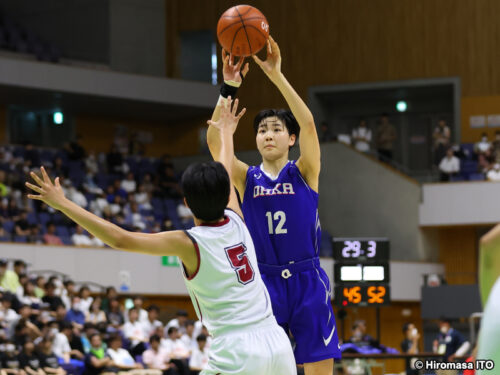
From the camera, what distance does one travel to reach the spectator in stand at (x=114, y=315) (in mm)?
15449

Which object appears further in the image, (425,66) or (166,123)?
(166,123)

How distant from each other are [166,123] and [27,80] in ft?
21.7

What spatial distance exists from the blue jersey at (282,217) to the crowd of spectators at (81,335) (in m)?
7.15

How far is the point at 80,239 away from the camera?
19422mm

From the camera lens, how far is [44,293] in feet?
50.2

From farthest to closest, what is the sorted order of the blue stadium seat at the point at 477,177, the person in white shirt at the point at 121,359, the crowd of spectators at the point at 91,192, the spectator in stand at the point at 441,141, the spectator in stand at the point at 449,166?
the spectator in stand at the point at 441,141, the spectator in stand at the point at 449,166, the blue stadium seat at the point at 477,177, the crowd of spectators at the point at 91,192, the person in white shirt at the point at 121,359

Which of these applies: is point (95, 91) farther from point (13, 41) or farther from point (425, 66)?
point (425, 66)

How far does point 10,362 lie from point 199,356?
3723mm

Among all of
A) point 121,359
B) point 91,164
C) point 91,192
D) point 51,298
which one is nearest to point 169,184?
point 91,164

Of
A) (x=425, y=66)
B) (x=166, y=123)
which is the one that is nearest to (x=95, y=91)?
(x=166, y=123)

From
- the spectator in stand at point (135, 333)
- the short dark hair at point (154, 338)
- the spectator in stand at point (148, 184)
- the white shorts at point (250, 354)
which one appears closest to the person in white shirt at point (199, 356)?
the short dark hair at point (154, 338)

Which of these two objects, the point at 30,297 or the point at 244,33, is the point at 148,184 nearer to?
the point at 30,297

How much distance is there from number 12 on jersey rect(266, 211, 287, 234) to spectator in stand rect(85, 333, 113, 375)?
29.4 feet

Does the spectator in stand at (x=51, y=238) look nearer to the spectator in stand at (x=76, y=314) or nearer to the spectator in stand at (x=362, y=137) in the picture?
the spectator in stand at (x=76, y=314)
